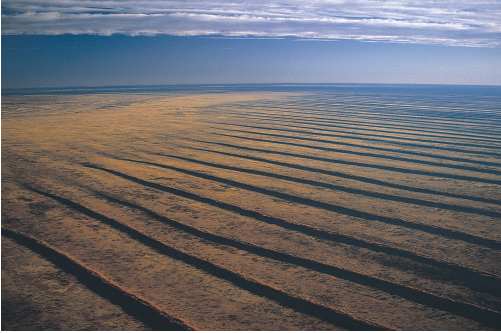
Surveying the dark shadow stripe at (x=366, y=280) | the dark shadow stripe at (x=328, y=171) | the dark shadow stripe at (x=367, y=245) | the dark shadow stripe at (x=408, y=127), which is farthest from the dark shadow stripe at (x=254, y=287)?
the dark shadow stripe at (x=408, y=127)

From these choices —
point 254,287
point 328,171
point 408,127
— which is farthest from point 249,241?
point 408,127

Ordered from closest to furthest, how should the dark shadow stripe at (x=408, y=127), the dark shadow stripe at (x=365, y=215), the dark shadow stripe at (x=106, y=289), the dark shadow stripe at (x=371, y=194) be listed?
the dark shadow stripe at (x=106, y=289) → the dark shadow stripe at (x=365, y=215) → the dark shadow stripe at (x=371, y=194) → the dark shadow stripe at (x=408, y=127)

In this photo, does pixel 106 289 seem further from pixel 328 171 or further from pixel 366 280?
pixel 328 171

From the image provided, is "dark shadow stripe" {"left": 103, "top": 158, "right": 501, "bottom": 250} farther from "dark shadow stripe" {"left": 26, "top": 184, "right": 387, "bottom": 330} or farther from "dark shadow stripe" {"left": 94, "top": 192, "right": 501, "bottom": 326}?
"dark shadow stripe" {"left": 26, "top": 184, "right": 387, "bottom": 330}

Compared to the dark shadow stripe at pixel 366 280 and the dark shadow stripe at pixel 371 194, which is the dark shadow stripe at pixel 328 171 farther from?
the dark shadow stripe at pixel 366 280

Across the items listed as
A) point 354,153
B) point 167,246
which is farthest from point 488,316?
point 354,153

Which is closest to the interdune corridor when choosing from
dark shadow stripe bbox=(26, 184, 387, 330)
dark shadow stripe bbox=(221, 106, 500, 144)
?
dark shadow stripe bbox=(26, 184, 387, 330)

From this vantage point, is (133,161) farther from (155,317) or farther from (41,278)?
(155,317)
